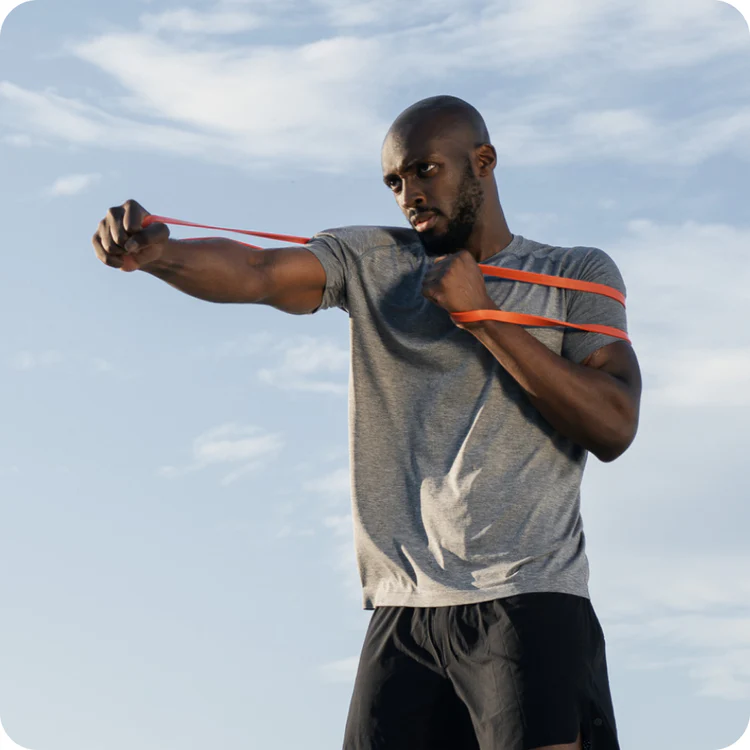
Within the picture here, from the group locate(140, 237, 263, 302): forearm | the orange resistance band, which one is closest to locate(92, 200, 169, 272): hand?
locate(140, 237, 263, 302): forearm

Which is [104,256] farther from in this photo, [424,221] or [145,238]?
[424,221]

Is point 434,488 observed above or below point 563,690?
above

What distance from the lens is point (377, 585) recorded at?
3.84 m

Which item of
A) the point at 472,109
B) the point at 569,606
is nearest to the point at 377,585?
the point at 569,606

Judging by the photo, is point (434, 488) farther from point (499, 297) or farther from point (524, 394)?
point (499, 297)

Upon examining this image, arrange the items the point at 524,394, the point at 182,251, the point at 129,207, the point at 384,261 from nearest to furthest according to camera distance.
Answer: the point at 129,207
the point at 182,251
the point at 524,394
the point at 384,261

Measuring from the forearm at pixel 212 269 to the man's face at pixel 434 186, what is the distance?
531 millimetres

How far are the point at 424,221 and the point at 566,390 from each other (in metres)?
0.76

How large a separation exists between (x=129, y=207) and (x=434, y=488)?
4.16 feet

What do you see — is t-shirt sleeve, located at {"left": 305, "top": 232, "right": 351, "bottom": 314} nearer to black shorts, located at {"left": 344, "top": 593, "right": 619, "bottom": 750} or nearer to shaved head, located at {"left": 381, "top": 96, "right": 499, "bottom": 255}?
shaved head, located at {"left": 381, "top": 96, "right": 499, "bottom": 255}

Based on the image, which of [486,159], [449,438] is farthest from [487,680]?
[486,159]

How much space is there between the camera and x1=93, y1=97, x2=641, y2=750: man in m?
3.56

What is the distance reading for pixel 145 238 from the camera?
333 cm

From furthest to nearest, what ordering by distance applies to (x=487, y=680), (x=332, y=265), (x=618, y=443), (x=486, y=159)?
(x=486, y=159) → (x=332, y=265) → (x=618, y=443) → (x=487, y=680)
